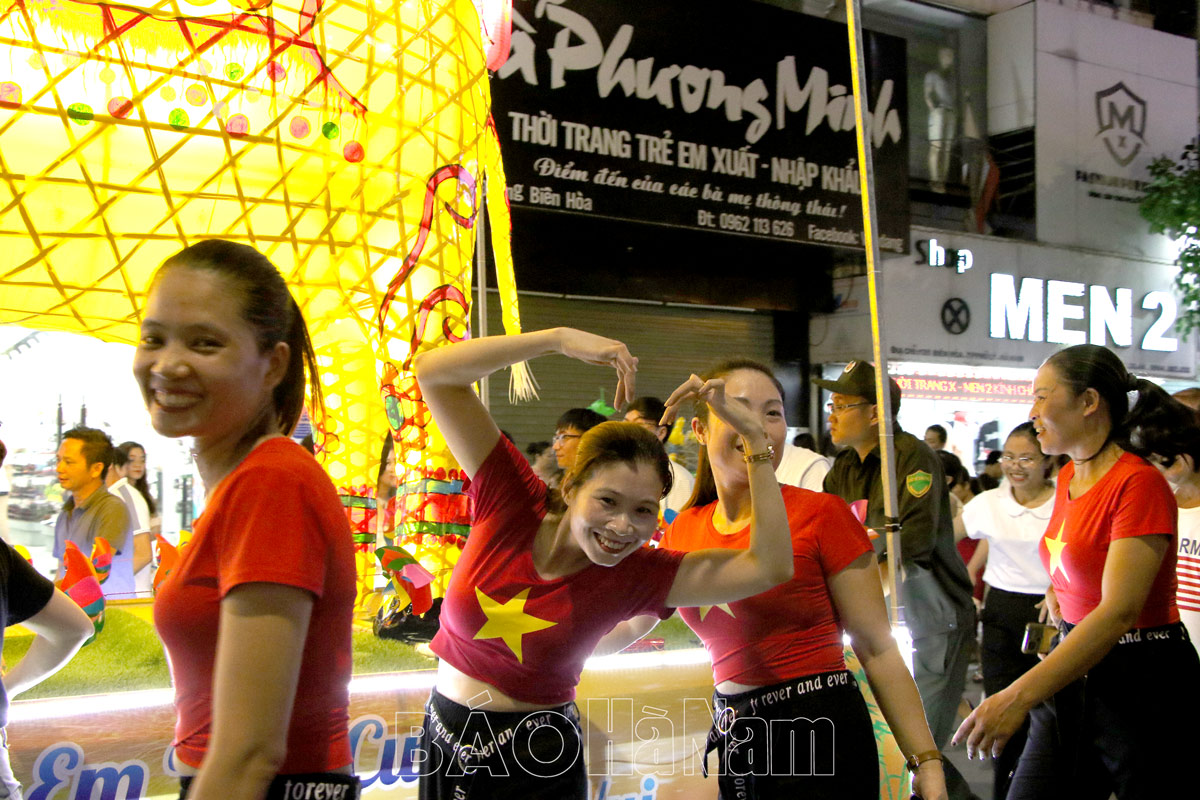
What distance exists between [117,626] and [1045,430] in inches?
79.5

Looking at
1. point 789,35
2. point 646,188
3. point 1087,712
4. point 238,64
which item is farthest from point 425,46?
point 789,35

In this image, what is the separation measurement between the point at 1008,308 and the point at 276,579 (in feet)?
29.4

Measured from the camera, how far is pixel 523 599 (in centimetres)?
151

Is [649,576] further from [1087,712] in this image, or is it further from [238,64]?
[238,64]

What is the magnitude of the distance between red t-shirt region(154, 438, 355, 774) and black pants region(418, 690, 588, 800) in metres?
0.50

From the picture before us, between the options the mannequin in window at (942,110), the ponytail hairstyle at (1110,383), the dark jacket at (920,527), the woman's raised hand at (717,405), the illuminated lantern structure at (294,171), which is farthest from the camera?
the mannequin in window at (942,110)

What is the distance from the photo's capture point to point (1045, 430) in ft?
7.09

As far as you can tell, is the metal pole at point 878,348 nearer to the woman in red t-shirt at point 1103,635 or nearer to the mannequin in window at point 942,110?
the woman in red t-shirt at point 1103,635

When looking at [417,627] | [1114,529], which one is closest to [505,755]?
[417,627]

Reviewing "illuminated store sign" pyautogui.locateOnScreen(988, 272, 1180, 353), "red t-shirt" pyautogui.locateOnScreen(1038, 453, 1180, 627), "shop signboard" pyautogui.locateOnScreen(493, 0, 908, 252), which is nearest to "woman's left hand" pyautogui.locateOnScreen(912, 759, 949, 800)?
"red t-shirt" pyautogui.locateOnScreen(1038, 453, 1180, 627)

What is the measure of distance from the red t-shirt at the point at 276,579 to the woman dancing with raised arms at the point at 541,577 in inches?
19.5

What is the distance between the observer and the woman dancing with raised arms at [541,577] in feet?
4.82

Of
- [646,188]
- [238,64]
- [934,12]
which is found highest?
[934,12]

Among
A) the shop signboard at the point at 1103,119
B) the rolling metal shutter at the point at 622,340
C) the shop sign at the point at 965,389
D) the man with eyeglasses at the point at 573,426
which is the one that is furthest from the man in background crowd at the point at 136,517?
the shop signboard at the point at 1103,119
